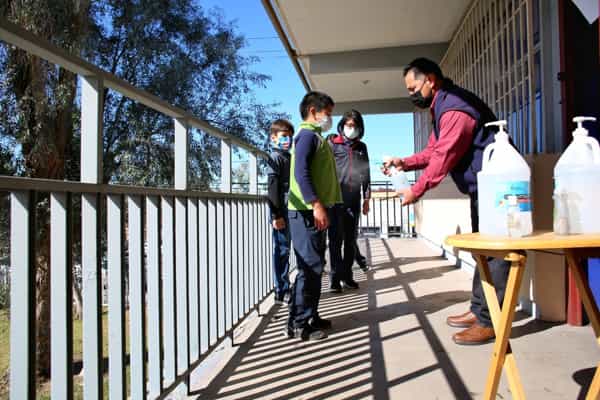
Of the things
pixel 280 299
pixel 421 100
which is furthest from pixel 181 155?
pixel 280 299

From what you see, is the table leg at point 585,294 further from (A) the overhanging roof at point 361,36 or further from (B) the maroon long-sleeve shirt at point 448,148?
(A) the overhanging roof at point 361,36

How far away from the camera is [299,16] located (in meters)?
4.63

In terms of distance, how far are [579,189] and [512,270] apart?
36 cm

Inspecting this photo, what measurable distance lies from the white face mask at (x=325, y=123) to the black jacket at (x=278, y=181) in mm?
574

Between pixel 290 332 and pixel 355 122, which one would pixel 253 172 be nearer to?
pixel 355 122

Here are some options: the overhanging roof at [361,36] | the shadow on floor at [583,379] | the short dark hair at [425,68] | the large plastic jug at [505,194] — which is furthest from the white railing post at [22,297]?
the overhanging roof at [361,36]

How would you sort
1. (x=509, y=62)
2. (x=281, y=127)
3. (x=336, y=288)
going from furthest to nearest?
(x=336, y=288) < (x=281, y=127) < (x=509, y=62)

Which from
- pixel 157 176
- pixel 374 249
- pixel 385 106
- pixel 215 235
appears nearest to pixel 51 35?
pixel 157 176

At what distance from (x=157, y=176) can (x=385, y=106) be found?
204 inches

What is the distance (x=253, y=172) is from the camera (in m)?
3.37

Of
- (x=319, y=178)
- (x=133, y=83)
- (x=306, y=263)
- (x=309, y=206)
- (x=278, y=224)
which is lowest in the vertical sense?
(x=306, y=263)

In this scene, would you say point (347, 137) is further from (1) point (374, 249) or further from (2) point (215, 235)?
(1) point (374, 249)

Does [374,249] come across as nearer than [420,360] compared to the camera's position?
No

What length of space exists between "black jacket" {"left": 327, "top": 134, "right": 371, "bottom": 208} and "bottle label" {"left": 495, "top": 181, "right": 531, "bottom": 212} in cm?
265
